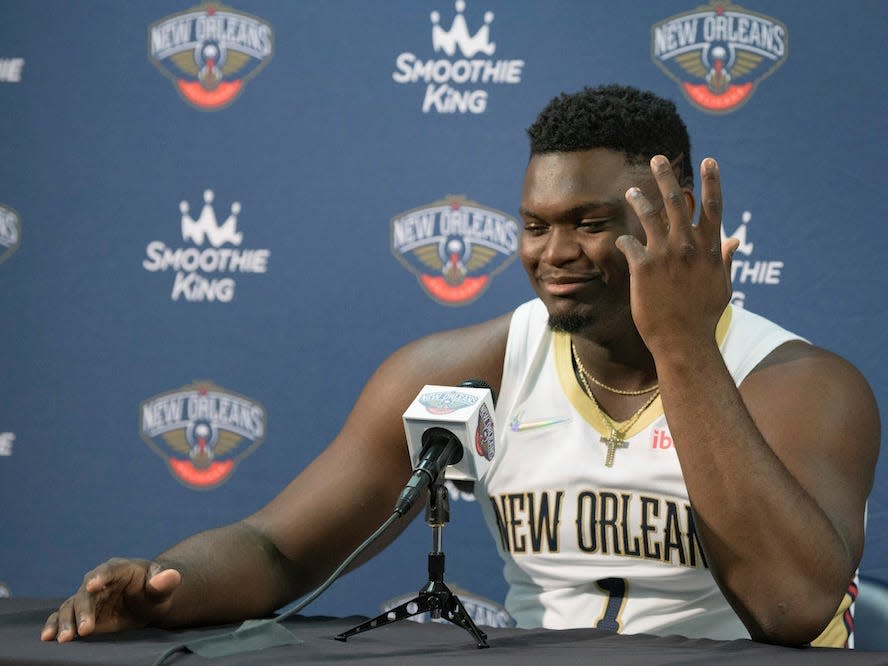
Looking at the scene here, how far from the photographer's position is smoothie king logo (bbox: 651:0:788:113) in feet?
7.39

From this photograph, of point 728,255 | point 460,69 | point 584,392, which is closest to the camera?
point 728,255

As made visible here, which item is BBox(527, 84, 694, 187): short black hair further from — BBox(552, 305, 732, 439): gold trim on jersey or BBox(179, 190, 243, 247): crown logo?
BBox(179, 190, 243, 247): crown logo

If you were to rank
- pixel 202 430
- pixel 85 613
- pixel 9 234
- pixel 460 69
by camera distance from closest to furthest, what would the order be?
pixel 85 613 → pixel 460 69 → pixel 202 430 → pixel 9 234

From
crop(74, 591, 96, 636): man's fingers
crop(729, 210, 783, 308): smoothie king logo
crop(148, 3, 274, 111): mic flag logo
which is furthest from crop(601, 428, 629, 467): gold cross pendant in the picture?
crop(148, 3, 274, 111): mic flag logo

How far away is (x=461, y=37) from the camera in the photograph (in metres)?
2.39

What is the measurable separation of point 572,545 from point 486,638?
0.53 meters

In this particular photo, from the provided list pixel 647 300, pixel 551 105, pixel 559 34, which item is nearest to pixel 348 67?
pixel 559 34

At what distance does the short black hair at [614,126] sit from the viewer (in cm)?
169

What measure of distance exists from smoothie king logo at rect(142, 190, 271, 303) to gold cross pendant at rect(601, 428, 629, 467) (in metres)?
1.06

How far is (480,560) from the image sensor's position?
2.39m

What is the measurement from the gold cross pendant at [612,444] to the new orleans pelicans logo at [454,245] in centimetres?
75

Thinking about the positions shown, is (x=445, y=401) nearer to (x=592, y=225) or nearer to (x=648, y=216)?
(x=648, y=216)

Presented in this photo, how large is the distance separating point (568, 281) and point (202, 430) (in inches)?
45.4

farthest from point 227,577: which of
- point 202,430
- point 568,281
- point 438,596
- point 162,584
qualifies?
point 202,430
